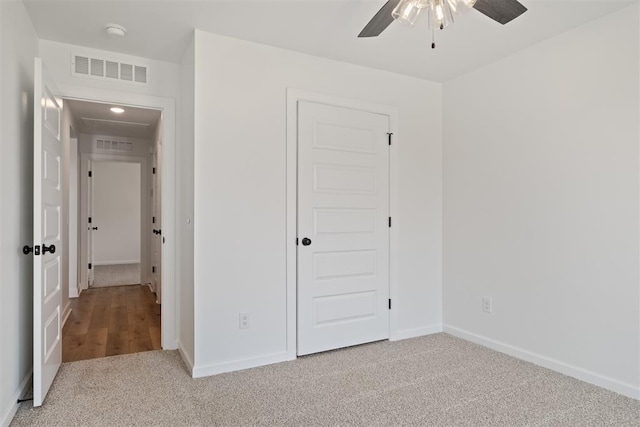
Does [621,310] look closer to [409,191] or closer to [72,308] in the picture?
[409,191]

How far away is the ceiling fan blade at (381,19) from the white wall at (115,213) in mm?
7199

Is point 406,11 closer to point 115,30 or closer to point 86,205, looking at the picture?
point 115,30

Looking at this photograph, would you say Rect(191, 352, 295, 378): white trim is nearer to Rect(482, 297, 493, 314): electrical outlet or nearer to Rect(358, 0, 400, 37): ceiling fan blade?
Rect(482, 297, 493, 314): electrical outlet

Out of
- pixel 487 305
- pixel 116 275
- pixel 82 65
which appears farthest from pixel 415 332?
pixel 116 275

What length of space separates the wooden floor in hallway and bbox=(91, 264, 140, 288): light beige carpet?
60 centimetres

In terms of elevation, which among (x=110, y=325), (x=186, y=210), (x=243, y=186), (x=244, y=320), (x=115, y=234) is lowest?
(x=110, y=325)

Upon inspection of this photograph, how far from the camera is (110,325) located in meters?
3.87

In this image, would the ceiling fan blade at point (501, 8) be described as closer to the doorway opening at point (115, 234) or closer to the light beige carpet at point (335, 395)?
the light beige carpet at point (335, 395)

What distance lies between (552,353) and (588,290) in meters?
0.55

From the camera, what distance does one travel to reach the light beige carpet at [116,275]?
20.0ft

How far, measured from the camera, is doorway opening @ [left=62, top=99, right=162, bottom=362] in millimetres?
3600

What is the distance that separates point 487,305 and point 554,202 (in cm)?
103

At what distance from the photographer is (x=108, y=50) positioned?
2980mm

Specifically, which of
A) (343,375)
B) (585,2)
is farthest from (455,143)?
(343,375)
